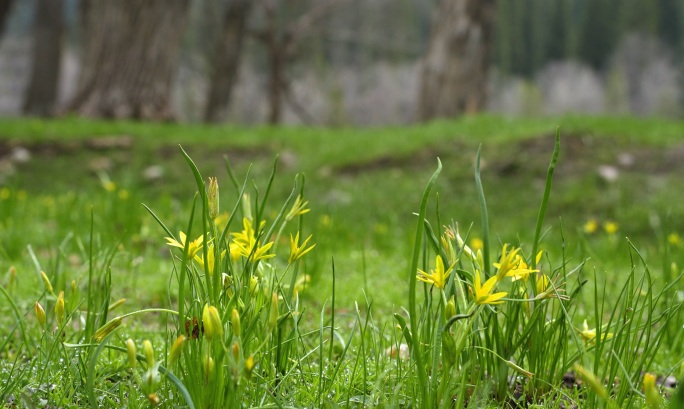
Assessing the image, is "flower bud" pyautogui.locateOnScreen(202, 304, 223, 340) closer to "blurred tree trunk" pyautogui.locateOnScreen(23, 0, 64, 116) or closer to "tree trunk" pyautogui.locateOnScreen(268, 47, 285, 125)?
"tree trunk" pyautogui.locateOnScreen(268, 47, 285, 125)

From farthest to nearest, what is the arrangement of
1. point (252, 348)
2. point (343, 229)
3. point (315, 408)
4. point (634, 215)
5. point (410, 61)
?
point (410, 61) < point (634, 215) < point (343, 229) < point (252, 348) < point (315, 408)

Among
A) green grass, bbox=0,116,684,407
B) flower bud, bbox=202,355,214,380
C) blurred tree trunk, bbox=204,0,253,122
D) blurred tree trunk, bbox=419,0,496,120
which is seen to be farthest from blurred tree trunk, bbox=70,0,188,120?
flower bud, bbox=202,355,214,380

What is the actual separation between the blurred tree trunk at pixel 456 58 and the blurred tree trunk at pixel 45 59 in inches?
379

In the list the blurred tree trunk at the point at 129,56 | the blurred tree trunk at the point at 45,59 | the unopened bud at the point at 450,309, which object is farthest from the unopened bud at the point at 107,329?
the blurred tree trunk at the point at 45,59

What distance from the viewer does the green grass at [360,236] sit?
1.38 m

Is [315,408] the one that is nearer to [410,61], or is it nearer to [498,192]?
[498,192]

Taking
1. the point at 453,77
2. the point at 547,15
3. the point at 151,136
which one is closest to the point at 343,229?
the point at 151,136

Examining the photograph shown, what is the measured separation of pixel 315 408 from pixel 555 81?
5310 cm

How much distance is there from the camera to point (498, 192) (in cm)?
627

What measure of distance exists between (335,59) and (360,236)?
36.3 meters

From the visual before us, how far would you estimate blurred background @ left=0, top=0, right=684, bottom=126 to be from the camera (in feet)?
33.2

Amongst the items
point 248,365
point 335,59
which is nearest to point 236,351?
point 248,365

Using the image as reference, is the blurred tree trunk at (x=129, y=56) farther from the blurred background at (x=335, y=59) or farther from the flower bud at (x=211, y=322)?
the flower bud at (x=211, y=322)

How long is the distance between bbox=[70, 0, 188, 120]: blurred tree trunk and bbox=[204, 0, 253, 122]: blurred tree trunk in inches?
200
